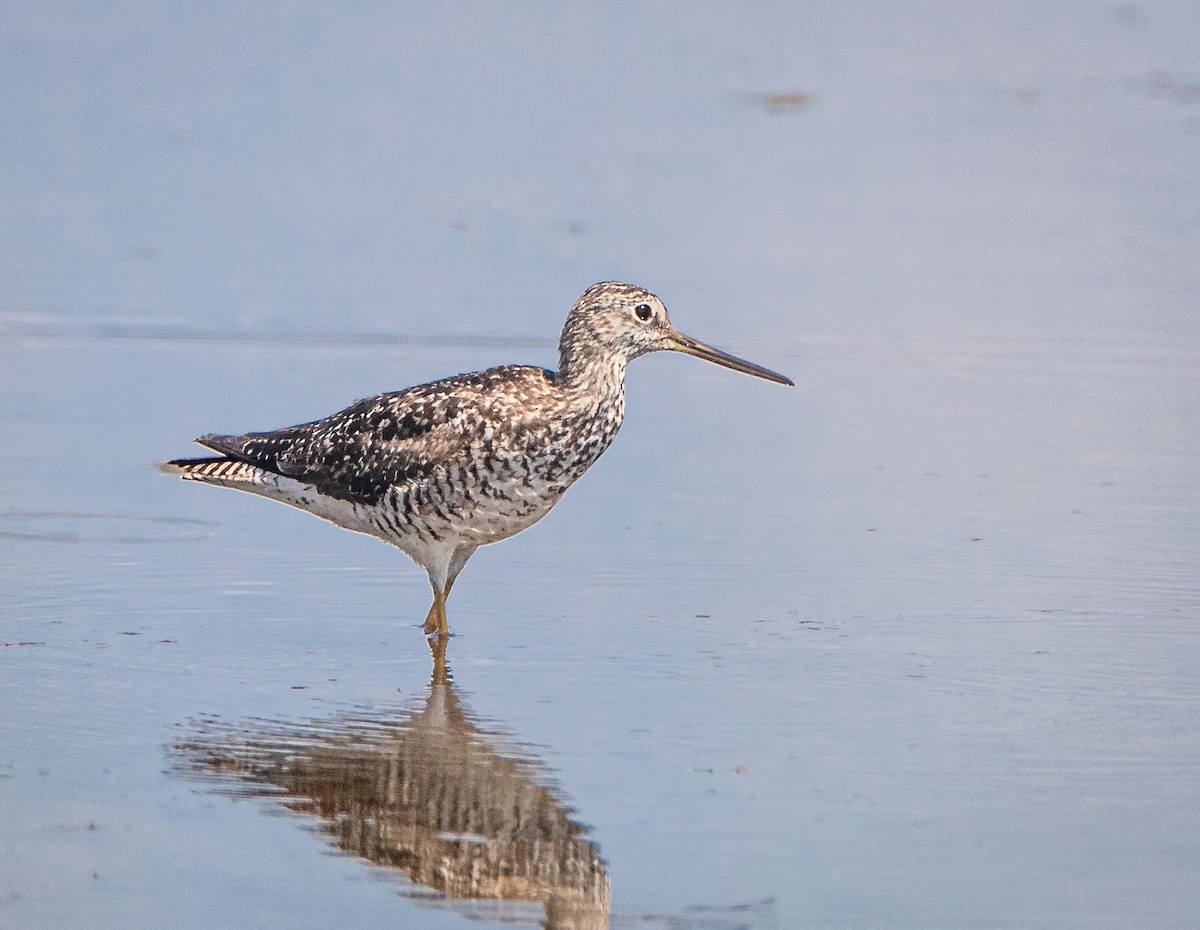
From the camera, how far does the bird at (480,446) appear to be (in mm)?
7629

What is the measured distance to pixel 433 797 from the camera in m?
5.93

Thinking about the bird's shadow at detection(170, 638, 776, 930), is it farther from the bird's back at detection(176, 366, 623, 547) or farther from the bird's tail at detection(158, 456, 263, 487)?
the bird's tail at detection(158, 456, 263, 487)

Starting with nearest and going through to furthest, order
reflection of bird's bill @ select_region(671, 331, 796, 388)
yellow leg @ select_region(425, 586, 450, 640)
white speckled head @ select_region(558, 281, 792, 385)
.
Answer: yellow leg @ select_region(425, 586, 450, 640), white speckled head @ select_region(558, 281, 792, 385), reflection of bird's bill @ select_region(671, 331, 796, 388)

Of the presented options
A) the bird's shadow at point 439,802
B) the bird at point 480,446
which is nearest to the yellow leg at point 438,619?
the bird at point 480,446

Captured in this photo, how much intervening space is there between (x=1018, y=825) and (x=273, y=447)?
3866 mm

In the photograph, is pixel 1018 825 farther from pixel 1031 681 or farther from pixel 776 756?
pixel 1031 681

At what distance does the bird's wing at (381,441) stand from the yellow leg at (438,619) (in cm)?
46

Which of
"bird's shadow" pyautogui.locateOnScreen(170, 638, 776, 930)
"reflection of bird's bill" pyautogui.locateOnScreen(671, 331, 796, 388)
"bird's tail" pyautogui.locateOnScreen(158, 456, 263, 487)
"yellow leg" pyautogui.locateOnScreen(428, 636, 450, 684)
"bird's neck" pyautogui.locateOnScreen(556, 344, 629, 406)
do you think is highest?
"reflection of bird's bill" pyautogui.locateOnScreen(671, 331, 796, 388)

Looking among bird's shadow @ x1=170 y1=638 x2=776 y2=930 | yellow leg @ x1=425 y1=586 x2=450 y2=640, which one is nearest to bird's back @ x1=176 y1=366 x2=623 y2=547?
yellow leg @ x1=425 y1=586 x2=450 y2=640

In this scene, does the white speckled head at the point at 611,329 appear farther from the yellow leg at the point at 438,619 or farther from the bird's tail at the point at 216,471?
the bird's tail at the point at 216,471

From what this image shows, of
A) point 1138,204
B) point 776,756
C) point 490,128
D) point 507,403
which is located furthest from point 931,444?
point 490,128

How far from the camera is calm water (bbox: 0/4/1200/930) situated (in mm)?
5488

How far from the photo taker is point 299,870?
5.34m

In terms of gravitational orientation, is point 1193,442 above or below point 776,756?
above
